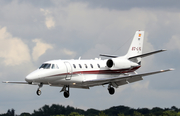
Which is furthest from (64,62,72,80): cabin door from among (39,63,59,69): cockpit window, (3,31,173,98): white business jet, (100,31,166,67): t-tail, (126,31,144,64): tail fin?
→ (126,31,144,64): tail fin

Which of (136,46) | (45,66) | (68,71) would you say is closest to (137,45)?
(136,46)

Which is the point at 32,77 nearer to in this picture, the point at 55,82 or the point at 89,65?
the point at 55,82

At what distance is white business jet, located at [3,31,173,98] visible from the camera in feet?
159

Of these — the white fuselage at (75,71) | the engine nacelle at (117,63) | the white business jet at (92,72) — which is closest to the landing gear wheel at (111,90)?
the white business jet at (92,72)

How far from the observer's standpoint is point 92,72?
53.2m

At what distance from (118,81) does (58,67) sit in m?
9.03

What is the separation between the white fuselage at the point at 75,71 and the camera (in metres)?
48.1

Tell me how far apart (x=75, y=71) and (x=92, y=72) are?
3.16m

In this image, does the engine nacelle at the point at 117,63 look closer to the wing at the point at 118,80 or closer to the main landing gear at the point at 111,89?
the wing at the point at 118,80

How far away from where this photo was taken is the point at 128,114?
139 m

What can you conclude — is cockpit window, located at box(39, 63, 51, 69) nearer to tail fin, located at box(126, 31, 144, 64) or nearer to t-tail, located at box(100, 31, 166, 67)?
t-tail, located at box(100, 31, 166, 67)

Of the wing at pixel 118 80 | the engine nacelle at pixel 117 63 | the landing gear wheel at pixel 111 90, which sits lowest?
the landing gear wheel at pixel 111 90

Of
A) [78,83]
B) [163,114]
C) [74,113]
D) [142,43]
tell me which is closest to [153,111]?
[163,114]

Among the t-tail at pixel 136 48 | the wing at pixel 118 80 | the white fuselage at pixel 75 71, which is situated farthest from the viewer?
the t-tail at pixel 136 48
